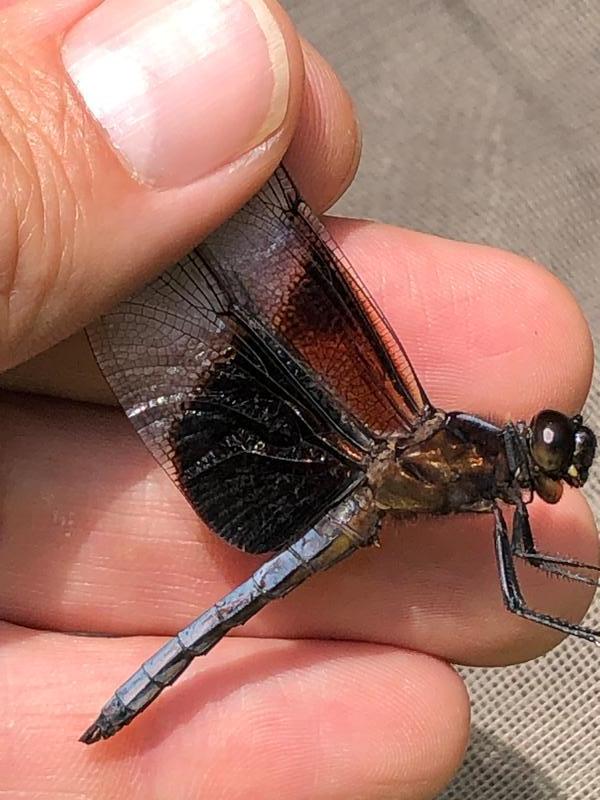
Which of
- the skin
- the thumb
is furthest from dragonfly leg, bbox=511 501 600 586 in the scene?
the thumb

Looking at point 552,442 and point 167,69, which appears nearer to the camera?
point 167,69

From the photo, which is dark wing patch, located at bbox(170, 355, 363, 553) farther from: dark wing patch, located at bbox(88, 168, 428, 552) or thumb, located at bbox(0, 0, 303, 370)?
thumb, located at bbox(0, 0, 303, 370)

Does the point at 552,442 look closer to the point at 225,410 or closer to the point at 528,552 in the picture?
the point at 528,552

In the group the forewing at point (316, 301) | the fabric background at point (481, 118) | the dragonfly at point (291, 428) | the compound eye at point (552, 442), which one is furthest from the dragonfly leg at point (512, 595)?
the fabric background at point (481, 118)

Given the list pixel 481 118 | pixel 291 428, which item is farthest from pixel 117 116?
pixel 481 118

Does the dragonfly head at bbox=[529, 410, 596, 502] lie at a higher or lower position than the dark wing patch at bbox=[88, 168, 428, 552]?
lower
